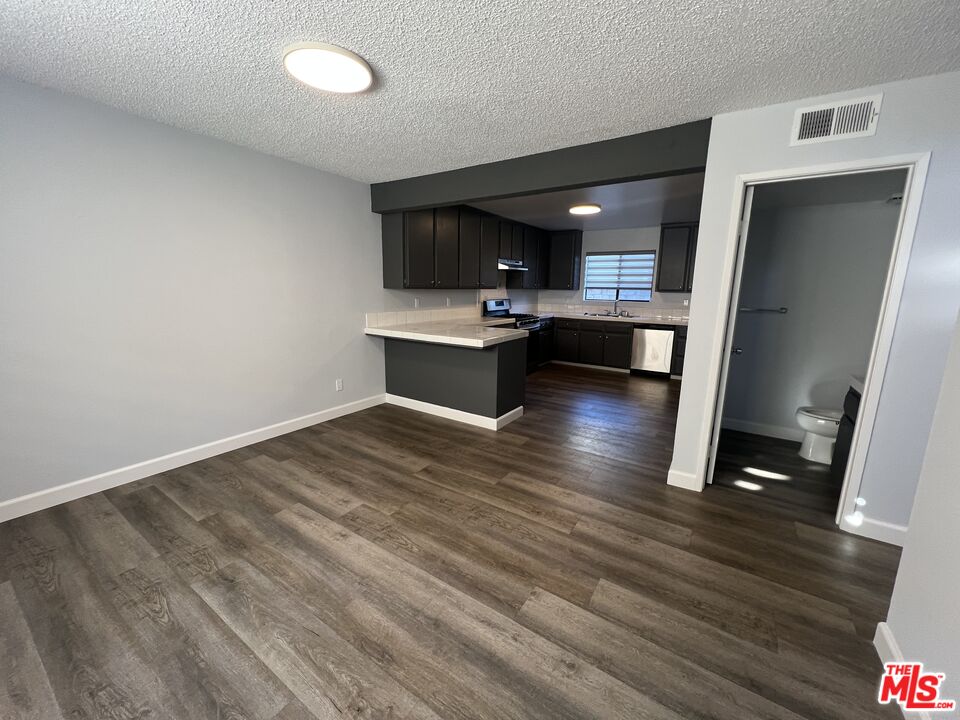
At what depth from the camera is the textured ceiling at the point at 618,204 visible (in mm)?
3774

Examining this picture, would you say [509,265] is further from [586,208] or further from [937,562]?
[937,562]

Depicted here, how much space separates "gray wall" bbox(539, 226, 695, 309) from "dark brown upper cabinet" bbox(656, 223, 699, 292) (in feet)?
0.88

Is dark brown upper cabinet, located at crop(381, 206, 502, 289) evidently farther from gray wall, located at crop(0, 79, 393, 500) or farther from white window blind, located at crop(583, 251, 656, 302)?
white window blind, located at crop(583, 251, 656, 302)

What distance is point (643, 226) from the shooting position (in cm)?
616

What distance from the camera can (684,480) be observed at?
105 inches

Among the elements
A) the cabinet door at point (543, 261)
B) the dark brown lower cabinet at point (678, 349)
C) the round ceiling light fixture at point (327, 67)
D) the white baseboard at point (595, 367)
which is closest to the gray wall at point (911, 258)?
Answer: the round ceiling light fixture at point (327, 67)

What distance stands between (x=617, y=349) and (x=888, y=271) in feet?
14.1

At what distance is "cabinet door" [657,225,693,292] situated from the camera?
573cm

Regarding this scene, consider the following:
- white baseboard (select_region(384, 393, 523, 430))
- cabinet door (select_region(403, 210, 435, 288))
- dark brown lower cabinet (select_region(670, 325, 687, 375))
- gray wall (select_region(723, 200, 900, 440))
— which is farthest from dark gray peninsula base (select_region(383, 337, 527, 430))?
dark brown lower cabinet (select_region(670, 325, 687, 375))

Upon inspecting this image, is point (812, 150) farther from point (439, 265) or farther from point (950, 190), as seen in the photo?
point (439, 265)

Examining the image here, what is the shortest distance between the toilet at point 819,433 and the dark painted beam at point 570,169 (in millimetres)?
2384

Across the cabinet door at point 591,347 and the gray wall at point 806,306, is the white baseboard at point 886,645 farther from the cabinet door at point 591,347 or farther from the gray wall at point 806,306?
the cabinet door at point 591,347

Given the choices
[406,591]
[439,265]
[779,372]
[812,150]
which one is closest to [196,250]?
[439,265]

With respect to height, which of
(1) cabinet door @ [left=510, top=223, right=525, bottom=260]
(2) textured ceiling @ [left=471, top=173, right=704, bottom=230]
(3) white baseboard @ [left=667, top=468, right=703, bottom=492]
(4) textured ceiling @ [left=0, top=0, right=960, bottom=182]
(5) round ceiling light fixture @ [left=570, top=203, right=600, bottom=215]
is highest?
(2) textured ceiling @ [left=471, top=173, right=704, bottom=230]
